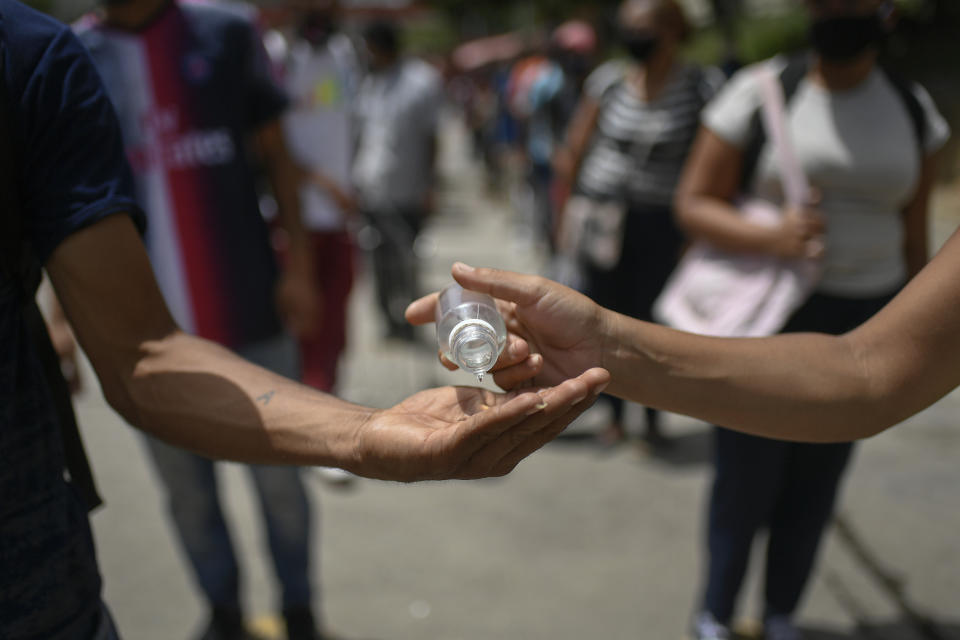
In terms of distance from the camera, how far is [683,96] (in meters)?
3.80

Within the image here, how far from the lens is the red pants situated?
426 centimetres

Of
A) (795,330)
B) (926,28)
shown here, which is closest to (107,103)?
(795,330)

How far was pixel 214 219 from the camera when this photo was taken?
2.45 m

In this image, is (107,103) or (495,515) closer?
(107,103)

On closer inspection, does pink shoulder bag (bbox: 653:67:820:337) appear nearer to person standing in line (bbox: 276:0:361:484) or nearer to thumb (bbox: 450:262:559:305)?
thumb (bbox: 450:262:559:305)

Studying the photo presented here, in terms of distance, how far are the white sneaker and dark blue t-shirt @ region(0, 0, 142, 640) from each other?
1.97 meters

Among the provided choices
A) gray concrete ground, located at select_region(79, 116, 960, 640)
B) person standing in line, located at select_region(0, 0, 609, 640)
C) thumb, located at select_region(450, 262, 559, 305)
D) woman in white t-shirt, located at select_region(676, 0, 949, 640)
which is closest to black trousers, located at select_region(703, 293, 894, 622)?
woman in white t-shirt, located at select_region(676, 0, 949, 640)

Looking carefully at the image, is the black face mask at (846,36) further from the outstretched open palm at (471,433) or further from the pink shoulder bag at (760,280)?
the outstretched open palm at (471,433)

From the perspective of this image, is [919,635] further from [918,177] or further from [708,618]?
[918,177]

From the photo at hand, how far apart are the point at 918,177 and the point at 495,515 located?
7.15 feet

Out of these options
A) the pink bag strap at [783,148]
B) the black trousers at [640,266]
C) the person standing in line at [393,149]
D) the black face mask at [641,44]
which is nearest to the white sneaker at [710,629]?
the pink bag strap at [783,148]

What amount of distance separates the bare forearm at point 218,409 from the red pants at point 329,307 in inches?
113

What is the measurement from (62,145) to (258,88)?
1.35 metres

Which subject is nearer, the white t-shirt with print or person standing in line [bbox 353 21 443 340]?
the white t-shirt with print
